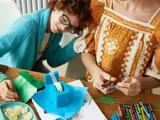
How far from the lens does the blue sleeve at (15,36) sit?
3.35 ft

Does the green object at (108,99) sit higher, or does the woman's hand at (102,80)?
the woman's hand at (102,80)

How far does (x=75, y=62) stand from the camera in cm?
136

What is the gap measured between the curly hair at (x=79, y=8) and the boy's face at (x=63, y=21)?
0.02 meters

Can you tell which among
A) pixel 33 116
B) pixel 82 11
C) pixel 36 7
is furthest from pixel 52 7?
pixel 36 7

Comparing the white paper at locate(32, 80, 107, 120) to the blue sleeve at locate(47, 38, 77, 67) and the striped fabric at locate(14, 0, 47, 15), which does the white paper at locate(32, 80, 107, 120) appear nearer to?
the blue sleeve at locate(47, 38, 77, 67)

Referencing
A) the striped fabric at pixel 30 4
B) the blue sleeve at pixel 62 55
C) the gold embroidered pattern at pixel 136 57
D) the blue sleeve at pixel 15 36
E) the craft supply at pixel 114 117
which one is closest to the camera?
the craft supply at pixel 114 117

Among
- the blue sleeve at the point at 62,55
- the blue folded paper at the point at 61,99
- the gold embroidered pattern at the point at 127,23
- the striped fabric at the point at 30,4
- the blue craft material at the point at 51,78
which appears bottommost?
the blue sleeve at the point at 62,55

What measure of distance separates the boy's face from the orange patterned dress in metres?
0.08

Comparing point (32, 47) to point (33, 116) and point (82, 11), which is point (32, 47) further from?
point (33, 116)

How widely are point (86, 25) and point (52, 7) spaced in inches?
7.1

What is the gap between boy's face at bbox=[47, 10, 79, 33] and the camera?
1071mm

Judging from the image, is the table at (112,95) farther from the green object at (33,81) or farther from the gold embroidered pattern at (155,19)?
the gold embroidered pattern at (155,19)

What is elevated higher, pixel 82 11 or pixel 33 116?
pixel 82 11

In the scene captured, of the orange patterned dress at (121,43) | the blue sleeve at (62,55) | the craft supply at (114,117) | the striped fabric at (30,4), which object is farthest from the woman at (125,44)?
the striped fabric at (30,4)
